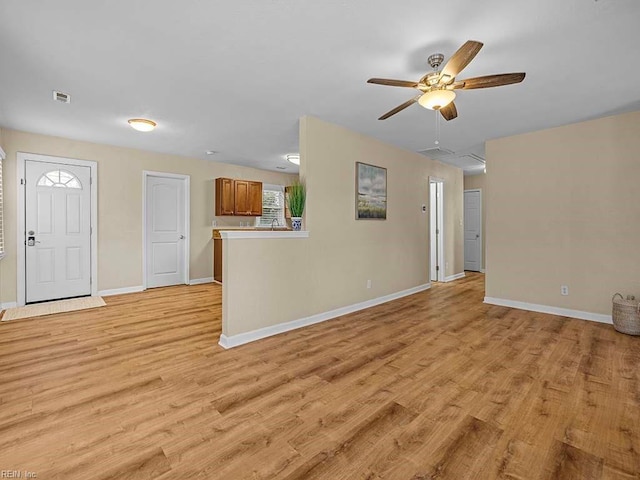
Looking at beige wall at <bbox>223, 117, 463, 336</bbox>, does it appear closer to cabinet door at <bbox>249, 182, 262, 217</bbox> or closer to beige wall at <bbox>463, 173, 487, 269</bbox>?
beige wall at <bbox>463, 173, 487, 269</bbox>

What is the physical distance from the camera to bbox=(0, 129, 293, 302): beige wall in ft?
14.2

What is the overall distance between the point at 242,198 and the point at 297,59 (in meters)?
4.45

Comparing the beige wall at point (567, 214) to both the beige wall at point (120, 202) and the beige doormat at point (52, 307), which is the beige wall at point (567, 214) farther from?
the beige doormat at point (52, 307)

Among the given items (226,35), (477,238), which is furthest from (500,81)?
(477,238)

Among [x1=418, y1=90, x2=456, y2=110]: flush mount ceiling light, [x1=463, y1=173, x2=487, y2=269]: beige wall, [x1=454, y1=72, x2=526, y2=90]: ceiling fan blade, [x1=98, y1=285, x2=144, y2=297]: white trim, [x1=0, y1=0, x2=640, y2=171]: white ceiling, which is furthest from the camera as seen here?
[x1=463, y1=173, x2=487, y2=269]: beige wall

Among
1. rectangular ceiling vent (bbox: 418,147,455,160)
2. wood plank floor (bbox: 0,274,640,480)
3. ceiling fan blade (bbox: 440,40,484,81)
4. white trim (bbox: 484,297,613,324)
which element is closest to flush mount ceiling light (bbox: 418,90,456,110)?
ceiling fan blade (bbox: 440,40,484,81)

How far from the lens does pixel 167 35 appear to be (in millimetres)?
2137

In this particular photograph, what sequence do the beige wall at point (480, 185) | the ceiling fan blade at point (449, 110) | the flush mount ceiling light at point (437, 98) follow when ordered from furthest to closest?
the beige wall at point (480, 185), the ceiling fan blade at point (449, 110), the flush mount ceiling light at point (437, 98)

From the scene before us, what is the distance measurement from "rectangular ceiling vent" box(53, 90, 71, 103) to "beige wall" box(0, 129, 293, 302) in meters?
1.92

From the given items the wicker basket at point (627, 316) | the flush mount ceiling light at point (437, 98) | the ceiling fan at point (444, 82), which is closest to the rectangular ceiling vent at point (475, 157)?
the wicker basket at point (627, 316)

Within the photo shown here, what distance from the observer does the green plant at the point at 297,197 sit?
3.62 metres

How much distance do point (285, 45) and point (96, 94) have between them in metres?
2.17

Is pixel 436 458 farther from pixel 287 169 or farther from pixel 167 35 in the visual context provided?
pixel 287 169

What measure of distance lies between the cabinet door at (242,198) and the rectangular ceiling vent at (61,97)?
132 inches
